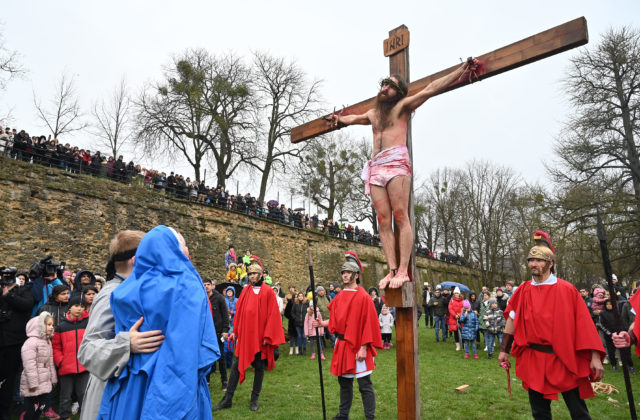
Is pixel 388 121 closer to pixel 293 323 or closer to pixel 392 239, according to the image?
pixel 392 239

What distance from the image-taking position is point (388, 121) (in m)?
3.56

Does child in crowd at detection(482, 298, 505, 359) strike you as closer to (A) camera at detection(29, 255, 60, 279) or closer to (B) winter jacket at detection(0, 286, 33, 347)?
(A) camera at detection(29, 255, 60, 279)

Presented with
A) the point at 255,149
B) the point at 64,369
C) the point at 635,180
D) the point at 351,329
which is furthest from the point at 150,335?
the point at 255,149

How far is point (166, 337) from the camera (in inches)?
79.2

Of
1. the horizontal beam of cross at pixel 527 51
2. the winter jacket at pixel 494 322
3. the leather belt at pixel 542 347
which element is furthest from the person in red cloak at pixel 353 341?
the winter jacket at pixel 494 322

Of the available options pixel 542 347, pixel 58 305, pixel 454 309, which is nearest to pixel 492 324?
pixel 454 309

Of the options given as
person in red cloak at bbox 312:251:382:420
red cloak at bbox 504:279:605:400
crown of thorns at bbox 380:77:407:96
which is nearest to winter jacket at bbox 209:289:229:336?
person in red cloak at bbox 312:251:382:420

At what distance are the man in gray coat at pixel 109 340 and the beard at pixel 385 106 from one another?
85.5 inches

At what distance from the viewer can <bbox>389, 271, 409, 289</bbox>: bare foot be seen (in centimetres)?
328

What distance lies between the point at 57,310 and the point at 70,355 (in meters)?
0.69

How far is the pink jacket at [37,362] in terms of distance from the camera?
182 inches

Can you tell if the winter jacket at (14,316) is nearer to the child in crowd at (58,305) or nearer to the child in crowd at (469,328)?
→ the child in crowd at (58,305)

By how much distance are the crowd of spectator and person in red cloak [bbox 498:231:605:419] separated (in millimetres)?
14646

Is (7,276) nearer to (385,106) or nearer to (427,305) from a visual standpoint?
(385,106)
